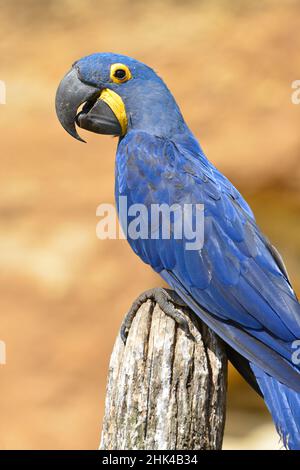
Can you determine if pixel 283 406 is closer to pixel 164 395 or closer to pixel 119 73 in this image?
pixel 164 395

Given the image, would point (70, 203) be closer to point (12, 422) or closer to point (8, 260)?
point (8, 260)

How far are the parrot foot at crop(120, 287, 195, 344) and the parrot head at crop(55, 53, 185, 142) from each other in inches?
29.9

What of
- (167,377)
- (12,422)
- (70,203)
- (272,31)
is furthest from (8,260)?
(167,377)

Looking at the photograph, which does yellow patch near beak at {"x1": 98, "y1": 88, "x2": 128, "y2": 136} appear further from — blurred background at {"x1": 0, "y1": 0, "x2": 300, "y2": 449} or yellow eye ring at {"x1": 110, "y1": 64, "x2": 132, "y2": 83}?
blurred background at {"x1": 0, "y1": 0, "x2": 300, "y2": 449}

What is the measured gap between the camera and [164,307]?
257 centimetres

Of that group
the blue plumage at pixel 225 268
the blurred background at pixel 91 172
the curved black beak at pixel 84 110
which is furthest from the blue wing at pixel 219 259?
the blurred background at pixel 91 172

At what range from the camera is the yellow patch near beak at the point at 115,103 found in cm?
316

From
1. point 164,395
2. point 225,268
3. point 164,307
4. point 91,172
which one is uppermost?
point 91,172

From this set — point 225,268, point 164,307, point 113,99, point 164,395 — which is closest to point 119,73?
point 113,99

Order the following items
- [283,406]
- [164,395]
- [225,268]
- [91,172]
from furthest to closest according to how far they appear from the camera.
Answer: [91,172] < [225,268] < [283,406] < [164,395]

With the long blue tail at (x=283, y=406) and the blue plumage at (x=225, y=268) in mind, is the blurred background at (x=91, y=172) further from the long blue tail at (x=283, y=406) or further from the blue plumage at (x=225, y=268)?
the long blue tail at (x=283, y=406)

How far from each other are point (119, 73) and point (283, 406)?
56.5 inches

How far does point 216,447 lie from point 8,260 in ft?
11.4

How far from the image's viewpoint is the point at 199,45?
21.0 ft
